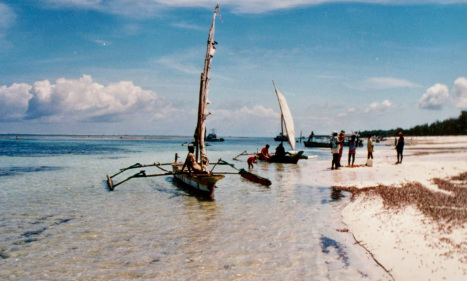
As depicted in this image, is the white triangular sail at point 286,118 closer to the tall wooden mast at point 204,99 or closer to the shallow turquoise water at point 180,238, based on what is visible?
the shallow turquoise water at point 180,238

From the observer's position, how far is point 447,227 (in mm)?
7805

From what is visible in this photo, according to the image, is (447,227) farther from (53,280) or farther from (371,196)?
(53,280)

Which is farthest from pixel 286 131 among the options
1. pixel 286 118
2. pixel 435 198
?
pixel 435 198

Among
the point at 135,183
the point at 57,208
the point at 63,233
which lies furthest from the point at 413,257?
the point at 135,183

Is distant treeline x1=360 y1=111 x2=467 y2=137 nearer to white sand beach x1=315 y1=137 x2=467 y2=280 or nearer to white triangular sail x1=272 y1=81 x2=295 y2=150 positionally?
white triangular sail x1=272 y1=81 x2=295 y2=150

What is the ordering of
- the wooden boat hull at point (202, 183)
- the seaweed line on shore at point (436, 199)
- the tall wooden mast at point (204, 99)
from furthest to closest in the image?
the tall wooden mast at point (204, 99), the wooden boat hull at point (202, 183), the seaweed line on shore at point (436, 199)

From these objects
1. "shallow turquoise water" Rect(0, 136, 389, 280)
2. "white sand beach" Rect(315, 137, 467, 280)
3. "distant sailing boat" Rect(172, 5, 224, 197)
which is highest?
"distant sailing boat" Rect(172, 5, 224, 197)

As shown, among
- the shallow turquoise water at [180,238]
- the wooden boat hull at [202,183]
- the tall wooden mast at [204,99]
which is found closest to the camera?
the shallow turquoise water at [180,238]

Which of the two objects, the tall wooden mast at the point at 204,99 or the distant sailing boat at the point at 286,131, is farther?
the distant sailing boat at the point at 286,131

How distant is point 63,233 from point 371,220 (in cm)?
929

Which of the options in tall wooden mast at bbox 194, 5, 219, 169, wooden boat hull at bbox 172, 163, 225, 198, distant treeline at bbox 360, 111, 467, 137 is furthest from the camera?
distant treeline at bbox 360, 111, 467, 137

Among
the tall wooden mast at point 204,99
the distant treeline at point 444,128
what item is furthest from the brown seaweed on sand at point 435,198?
the distant treeline at point 444,128

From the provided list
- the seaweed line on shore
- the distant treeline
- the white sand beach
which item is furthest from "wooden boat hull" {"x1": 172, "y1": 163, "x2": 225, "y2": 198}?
the distant treeline

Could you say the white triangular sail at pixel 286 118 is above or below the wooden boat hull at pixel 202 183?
above
